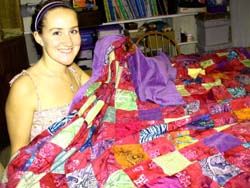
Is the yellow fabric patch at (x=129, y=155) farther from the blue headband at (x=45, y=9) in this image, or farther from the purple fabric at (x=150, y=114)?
the blue headband at (x=45, y=9)

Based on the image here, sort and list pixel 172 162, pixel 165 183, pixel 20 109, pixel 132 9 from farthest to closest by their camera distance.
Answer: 1. pixel 132 9
2. pixel 20 109
3. pixel 172 162
4. pixel 165 183

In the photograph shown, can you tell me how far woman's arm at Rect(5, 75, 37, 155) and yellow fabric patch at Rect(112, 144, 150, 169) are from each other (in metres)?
0.35

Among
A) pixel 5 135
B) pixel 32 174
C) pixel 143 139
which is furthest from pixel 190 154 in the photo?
pixel 5 135

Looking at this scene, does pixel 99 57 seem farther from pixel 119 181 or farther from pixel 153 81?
pixel 119 181

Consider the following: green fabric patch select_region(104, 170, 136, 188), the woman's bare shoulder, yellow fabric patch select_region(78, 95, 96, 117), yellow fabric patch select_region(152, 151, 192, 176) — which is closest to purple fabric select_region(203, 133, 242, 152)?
yellow fabric patch select_region(152, 151, 192, 176)

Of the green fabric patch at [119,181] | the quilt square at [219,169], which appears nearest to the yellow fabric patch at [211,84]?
the quilt square at [219,169]

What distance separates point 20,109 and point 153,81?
67 cm

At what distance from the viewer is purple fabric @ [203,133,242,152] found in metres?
1.05

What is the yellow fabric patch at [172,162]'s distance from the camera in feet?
3.05

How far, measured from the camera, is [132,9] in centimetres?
290

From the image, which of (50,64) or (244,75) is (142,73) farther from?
(244,75)

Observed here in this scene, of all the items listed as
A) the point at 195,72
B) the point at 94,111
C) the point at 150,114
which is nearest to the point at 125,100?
the point at 150,114

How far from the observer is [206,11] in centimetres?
297

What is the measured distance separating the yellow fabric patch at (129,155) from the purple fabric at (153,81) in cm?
39
